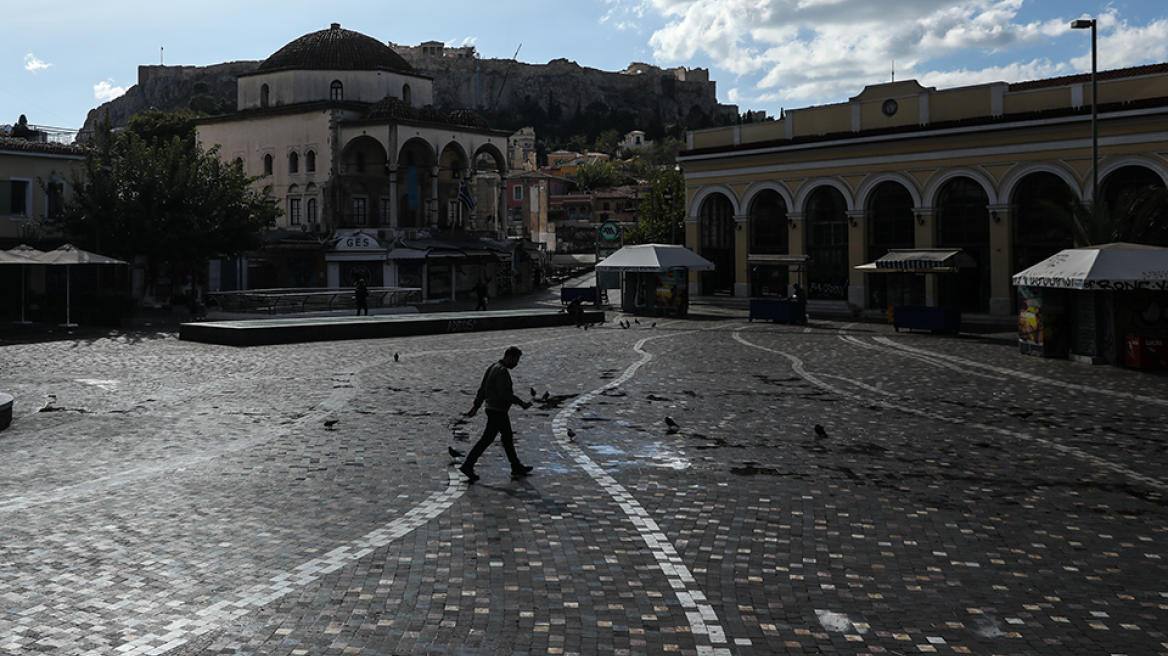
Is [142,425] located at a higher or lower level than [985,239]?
lower

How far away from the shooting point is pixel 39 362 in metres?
22.4

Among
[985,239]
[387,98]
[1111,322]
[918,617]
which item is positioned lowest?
[918,617]

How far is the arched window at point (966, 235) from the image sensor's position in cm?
3953

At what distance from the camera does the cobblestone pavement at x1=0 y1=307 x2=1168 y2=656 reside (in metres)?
6.58

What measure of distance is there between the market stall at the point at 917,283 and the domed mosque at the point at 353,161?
24210 mm

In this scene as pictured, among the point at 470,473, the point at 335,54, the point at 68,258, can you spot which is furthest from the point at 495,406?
the point at 335,54

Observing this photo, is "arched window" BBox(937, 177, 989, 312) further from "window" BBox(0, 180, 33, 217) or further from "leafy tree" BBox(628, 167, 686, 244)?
"window" BBox(0, 180, 33, 217)

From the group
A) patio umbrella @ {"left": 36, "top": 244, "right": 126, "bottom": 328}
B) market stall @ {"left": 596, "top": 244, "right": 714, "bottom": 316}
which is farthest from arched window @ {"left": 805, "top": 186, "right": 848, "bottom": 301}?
patio umbrella @ {"left": 36, "top": 244, "right": 126, "bottom": 328}

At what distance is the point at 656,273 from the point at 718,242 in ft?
34.5

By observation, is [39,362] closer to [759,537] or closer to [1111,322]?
[759,537]

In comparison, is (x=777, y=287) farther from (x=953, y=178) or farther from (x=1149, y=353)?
(x=1149, y=353)

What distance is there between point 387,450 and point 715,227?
3976cm

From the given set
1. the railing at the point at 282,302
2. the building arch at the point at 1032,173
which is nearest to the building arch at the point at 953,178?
the building arch at the point at 1032,173

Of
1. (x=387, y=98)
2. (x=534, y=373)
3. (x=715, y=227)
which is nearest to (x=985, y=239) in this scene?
(x=715, y=227)
